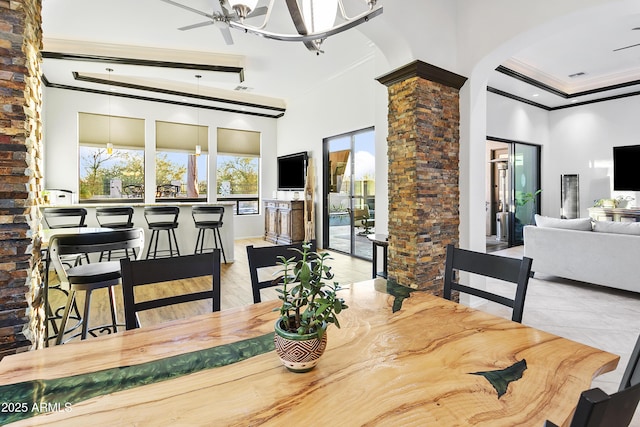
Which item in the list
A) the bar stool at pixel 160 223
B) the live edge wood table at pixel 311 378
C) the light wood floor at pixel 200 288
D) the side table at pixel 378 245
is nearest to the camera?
the live edge wood table at pixel 311 378

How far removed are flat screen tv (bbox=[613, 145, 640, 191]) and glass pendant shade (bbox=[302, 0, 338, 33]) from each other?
7254 mm

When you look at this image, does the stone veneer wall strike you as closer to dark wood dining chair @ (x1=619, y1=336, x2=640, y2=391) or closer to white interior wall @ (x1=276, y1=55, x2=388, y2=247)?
dark wood dining chair @ (x1=619, y1=336, x2=640, y2=391)

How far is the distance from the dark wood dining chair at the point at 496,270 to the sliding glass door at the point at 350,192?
161 inches

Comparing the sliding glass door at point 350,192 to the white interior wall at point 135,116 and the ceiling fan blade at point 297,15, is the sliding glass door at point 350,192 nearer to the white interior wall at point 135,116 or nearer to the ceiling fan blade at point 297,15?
the white interior wall at point 135,116

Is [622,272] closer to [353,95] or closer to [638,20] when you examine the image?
[638,20]

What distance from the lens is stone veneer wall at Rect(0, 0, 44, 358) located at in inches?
55.7

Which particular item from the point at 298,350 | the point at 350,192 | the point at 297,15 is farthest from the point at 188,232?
the point at 298,350

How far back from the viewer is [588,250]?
13.1ft

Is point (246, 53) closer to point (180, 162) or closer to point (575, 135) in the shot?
point (180, 162)

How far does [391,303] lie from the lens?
1.46 metres

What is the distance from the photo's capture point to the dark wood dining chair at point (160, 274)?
1.32m

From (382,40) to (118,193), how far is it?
626 cm

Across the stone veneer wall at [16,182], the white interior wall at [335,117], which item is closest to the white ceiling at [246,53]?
the white interior wall at [335,117]

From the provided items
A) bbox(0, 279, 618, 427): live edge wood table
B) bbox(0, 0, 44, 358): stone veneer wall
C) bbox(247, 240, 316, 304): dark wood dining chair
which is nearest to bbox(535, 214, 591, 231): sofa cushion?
bbox(0, 279, 618, 427): live edge wood table
